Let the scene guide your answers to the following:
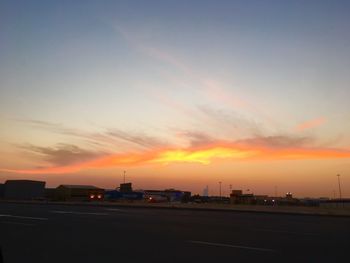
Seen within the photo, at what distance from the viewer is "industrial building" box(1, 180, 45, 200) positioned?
418ft

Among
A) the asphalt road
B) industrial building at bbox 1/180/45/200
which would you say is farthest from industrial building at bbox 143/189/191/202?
the asphalt road

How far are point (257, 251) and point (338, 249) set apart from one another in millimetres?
2998

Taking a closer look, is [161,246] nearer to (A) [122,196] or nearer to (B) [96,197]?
(B) [96,197]

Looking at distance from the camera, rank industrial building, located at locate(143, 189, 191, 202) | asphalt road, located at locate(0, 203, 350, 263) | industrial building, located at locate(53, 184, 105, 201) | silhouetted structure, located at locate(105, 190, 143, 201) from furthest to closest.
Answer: silhouetted structure, located at locate(105, 190, 143, 201) < industrial building, located at locate(143, 189, 191, 202) < industrial building, located at locate(53, 184, 105, 201) < asphalt road, located at locate(0, 203, 350, 263)

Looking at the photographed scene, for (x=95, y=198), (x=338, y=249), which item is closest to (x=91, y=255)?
(x=338, y=249)

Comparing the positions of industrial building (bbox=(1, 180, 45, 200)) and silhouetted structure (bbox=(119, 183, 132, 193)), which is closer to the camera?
industrial building (bbox=(1, 180, 45, 200))

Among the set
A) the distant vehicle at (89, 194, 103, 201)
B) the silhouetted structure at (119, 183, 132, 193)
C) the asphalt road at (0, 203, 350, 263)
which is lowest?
the asphalt road at (0, 203, 350, 263)

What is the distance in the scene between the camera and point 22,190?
12862 cm

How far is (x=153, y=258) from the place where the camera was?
12.6 meters

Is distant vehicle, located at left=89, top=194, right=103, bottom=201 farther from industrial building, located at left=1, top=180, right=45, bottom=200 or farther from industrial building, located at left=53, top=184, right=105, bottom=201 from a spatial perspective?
industrial building, located at left=1, top=180, right=45, bottom=200

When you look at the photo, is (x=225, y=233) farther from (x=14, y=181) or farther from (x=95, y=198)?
(x=14, y=181)

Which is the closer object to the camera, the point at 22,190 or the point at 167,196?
the point at 22,190

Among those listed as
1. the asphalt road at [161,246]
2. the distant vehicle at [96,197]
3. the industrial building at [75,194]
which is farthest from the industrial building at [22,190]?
the asphalt road at [161,246]

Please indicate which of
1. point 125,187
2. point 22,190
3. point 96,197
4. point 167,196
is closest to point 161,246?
point 96,197
